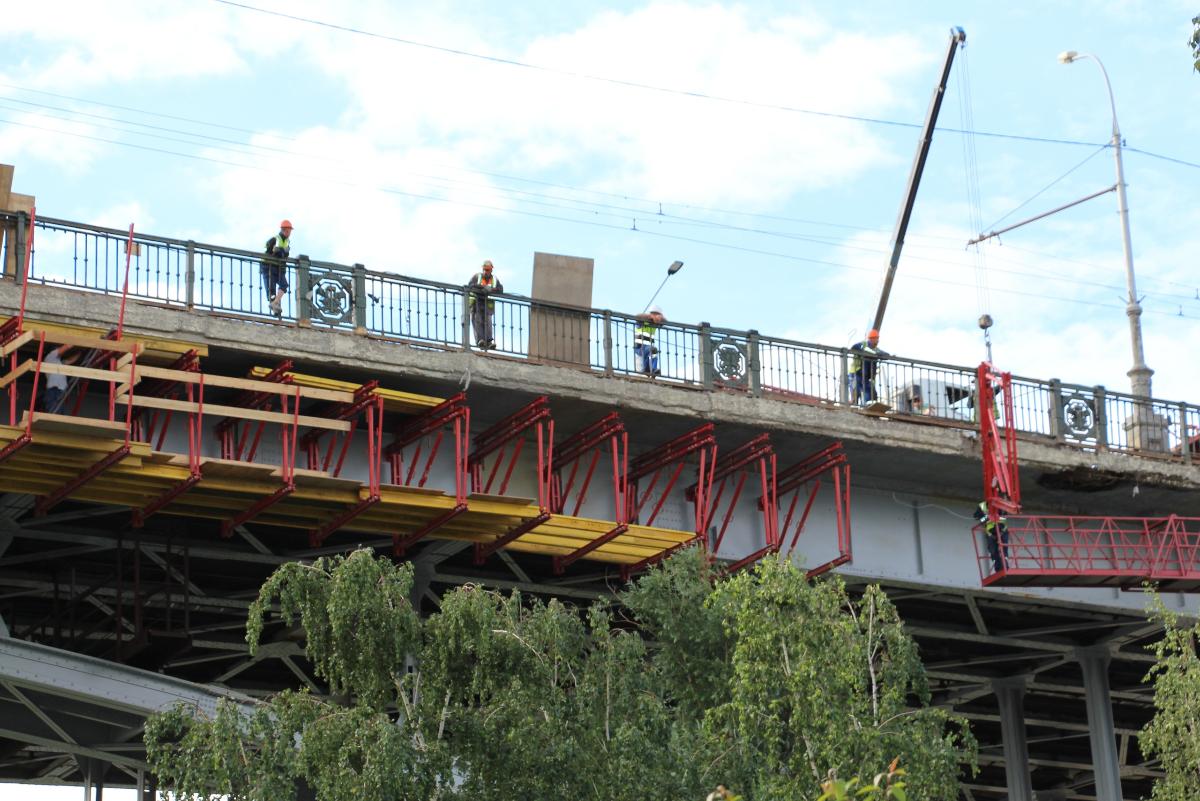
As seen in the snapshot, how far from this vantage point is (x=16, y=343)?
27688 mm

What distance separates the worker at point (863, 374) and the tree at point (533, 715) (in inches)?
510

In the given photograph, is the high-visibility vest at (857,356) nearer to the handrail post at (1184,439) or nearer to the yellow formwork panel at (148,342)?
the handrail post at (1184,439)

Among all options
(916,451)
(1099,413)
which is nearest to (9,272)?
(916,451)

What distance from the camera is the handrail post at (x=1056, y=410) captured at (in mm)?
39344

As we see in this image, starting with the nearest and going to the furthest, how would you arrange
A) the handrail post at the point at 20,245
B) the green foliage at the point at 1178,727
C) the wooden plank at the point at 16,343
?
1. the wooden plank at the point at 16,343
2. the handrail post at the point at 20,245
3. the green foliage at the point at 1178,727

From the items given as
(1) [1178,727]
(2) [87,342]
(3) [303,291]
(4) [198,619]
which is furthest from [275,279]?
(1) [1178,727]

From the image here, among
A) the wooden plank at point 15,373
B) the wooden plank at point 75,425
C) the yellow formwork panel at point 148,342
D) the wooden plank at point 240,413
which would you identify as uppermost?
the yellow formwork panel at point 148,342

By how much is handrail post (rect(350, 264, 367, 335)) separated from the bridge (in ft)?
0.12

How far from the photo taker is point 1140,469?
39.4 meters

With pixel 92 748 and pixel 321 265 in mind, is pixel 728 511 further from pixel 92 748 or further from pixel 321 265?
pixel 92 748

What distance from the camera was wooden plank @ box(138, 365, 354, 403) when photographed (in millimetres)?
28812

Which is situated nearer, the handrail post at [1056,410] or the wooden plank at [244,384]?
the wooden plank at [244,384]

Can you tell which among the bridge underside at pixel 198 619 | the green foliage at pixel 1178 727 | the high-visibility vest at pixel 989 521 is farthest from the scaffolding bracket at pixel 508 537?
the green foliage at pixel 1178 727

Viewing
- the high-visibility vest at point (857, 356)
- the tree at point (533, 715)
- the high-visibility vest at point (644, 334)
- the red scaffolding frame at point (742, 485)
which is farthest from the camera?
the high-visibility vest at point (857, 356)
